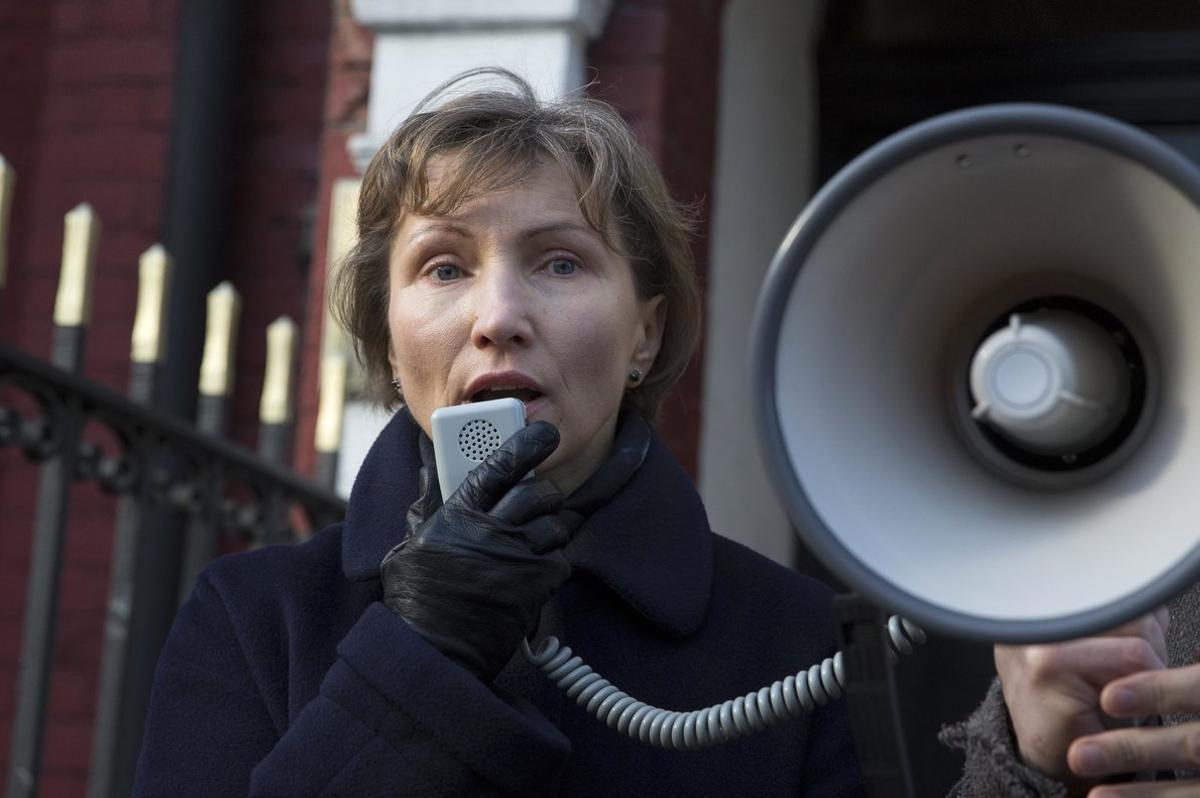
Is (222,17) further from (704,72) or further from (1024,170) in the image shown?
(1024,170)

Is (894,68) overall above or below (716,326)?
above

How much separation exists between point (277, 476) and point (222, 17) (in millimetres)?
1774

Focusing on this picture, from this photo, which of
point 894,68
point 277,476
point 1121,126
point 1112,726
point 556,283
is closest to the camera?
point 1121,126

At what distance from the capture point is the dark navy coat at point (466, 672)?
1.69 meters

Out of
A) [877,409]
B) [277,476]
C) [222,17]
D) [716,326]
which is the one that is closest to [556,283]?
[877,409]

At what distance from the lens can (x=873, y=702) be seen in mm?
1474

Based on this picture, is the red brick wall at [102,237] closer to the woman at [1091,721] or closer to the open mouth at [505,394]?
the open mouth at [505,394]

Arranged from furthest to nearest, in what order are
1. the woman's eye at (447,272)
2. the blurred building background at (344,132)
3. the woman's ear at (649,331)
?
1. the blurred building background at (344,132)
2. the woman's ear at (649,331)
3. the woman's eye at (447,272)

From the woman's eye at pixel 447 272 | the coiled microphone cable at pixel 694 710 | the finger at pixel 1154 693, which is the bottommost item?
the coiled microphone cable at pixel 694 710

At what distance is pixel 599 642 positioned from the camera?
1969 mm

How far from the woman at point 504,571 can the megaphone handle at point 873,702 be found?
1.15ft

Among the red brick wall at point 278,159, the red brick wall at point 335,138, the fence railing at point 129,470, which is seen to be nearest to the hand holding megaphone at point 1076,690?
the fence railing at point 129,470

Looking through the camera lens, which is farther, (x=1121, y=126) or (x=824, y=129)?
(x=824, y=129)

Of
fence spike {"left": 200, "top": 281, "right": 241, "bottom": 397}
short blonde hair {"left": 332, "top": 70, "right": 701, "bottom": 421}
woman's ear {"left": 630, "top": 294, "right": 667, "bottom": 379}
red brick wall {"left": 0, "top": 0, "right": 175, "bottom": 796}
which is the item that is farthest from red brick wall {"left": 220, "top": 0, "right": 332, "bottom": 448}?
woman's ear {"left": 630, "top": 294, "right": 667, "bottom": 379}
